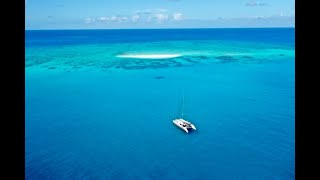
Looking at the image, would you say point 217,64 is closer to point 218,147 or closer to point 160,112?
point 160,112
